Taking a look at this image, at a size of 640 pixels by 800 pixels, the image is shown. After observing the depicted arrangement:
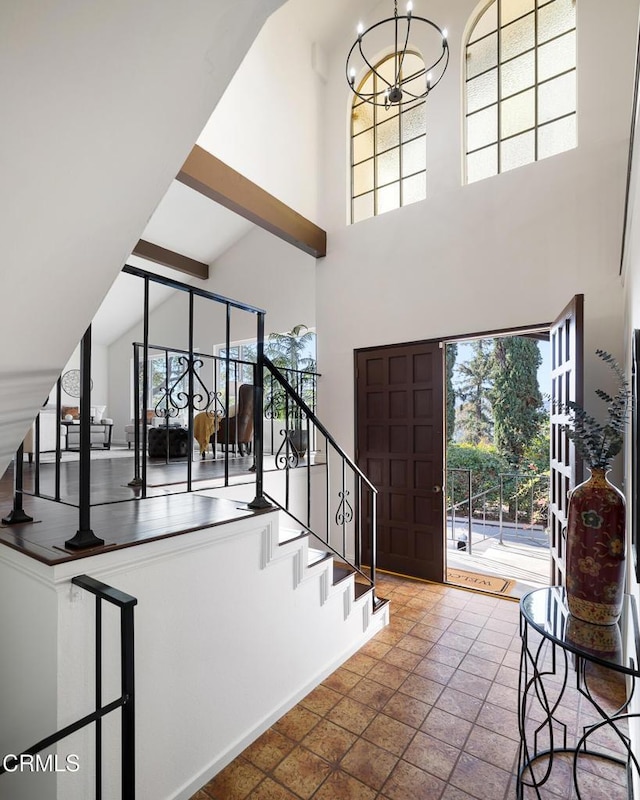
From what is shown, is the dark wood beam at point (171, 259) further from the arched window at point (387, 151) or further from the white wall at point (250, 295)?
the arched window at point (387, 151)

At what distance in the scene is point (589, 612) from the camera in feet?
5.14

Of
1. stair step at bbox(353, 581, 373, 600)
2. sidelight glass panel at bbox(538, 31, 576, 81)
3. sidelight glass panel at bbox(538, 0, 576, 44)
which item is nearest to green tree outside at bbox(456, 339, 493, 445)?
Answer: sidelight glass panel at bbox(538, 31, 576, 81)

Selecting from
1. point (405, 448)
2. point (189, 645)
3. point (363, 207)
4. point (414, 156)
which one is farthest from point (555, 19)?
point (189, 645)

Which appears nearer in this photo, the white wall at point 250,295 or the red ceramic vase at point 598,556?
the red ceramic vase at point 598,556

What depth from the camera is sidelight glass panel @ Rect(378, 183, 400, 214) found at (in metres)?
4.59

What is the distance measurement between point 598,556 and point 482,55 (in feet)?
15.3

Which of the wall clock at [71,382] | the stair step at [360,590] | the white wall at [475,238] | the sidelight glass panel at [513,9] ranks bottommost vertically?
the stair step at [360,590]

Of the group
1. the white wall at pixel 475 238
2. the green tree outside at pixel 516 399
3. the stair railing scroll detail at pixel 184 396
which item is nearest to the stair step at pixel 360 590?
the stair railing scroll detail at pixel 184 396

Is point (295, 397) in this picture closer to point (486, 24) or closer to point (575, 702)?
point (575, 702)

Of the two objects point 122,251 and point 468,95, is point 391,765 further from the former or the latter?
point 468,95

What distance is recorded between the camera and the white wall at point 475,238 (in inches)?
129

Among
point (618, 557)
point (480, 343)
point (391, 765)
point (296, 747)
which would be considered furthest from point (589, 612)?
point (480, 343)

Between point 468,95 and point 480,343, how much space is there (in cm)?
474

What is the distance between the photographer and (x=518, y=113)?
12.7 feet
